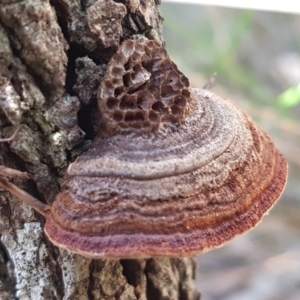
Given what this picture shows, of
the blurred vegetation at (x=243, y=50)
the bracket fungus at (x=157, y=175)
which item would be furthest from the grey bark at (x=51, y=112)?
the blurred vegetation at (x=243, y=50)

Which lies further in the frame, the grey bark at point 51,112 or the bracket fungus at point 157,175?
the grey bark at point 51,112

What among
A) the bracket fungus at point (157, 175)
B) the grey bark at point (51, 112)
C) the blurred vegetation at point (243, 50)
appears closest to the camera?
the bracket fungus at point (157, 175)

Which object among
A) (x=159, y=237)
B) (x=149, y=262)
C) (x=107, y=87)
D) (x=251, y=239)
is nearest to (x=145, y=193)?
(x=159, y=237)

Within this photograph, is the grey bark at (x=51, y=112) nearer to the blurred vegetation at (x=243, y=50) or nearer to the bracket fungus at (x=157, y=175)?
the bracket fungus at (x=157, y=175)

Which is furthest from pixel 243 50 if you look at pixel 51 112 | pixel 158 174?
pixel 158 174

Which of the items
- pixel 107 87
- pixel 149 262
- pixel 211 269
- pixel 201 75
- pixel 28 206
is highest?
pixel 107 87

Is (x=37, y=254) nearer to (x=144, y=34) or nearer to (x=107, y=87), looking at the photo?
(x=107, y=87)

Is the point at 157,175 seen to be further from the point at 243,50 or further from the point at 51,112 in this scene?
the point at 243,50
